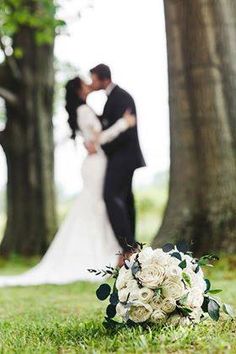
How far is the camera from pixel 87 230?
11.1 meters

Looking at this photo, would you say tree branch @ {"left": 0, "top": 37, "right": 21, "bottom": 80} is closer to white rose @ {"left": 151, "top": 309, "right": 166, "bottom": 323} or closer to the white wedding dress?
the white wedding dress

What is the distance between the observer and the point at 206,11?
9688mm

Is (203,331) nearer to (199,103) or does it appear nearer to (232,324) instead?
(232,324)

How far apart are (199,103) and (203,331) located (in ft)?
17.9

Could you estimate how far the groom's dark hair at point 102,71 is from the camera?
10.7 m

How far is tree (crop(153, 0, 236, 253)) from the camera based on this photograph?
9.45m

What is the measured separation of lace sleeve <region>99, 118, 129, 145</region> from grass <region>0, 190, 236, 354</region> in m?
3.21

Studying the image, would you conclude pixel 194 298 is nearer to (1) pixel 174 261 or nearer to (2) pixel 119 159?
(1) pixel 174 261

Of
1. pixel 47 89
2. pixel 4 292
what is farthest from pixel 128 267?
pixel 47 89

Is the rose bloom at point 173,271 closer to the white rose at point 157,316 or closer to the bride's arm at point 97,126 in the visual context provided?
the white rose at point 157,316

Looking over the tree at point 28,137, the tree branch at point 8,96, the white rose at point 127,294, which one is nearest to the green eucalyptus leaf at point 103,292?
the white rose at point 127,294

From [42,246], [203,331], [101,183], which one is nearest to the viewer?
[203,331]

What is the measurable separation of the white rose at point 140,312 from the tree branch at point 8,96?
11.1 metres

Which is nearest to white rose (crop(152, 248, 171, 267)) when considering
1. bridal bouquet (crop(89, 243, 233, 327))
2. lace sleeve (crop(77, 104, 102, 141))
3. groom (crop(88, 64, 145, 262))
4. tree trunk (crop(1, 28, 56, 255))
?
bridal bouquet (crop(89, 243, 233, 327))
